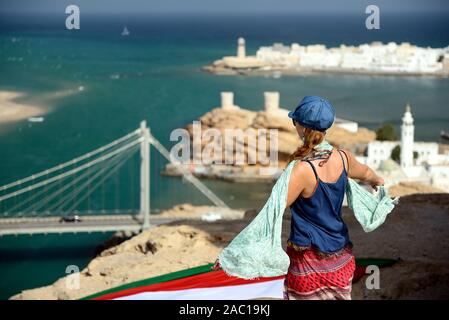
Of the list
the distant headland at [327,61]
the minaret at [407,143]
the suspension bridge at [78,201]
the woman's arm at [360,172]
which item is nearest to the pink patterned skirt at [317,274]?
the woman's arm at [360,172]

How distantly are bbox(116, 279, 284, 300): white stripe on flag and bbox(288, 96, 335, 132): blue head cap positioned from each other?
2.25ft

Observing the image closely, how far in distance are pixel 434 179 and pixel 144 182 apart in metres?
6.08

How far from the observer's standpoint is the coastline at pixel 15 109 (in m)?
25.5

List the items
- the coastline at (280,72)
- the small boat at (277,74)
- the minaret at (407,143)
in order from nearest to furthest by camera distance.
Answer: the minaret at (407,143)
the coastline at (280,72)
the small boat at (277,74)

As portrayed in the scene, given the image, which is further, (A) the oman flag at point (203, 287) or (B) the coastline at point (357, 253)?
(B) the coastline at point (357, 253)

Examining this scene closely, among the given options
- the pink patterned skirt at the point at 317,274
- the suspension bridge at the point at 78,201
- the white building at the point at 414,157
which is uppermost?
the pink patterned skirt at the point at 317,274

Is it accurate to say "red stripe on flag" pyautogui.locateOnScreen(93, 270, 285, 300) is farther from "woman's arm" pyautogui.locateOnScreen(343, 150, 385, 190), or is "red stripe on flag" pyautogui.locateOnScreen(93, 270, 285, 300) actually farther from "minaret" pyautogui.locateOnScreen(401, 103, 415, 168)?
"minaret" pyautogui.locateOnScreen(401, 103, 415, 168)

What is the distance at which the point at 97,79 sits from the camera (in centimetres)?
3566

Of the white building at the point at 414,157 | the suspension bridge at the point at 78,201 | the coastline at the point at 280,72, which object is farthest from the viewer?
the coastline at the point at 280,72

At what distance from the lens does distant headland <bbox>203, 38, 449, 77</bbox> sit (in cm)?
3841

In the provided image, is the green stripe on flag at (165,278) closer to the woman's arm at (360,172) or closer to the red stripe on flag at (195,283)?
the red stripe on flag at (195,283)

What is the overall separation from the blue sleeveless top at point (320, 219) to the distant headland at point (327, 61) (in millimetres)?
34949

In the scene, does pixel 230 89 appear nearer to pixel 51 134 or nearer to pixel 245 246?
pixel 51 134

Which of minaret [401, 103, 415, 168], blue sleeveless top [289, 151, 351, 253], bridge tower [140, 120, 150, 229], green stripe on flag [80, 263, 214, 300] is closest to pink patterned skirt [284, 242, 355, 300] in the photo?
blue sleeveless top [289, 151, 351, 253]
